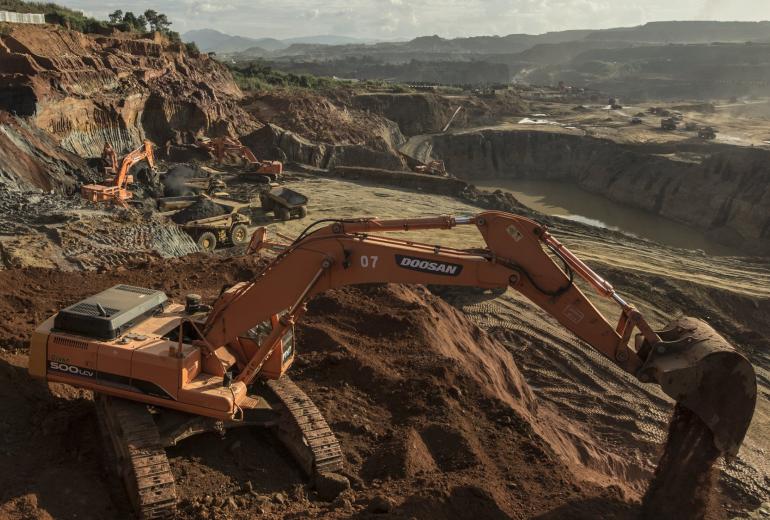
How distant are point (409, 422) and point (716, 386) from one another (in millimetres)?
4000

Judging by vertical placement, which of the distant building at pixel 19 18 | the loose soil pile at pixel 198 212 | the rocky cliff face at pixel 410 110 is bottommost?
the loose soil pile at pixel 198 212

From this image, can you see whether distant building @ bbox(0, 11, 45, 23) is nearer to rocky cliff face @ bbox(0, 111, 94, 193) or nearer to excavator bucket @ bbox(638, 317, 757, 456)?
rocky cliff face @ bbox(0, 111, 94, 193)

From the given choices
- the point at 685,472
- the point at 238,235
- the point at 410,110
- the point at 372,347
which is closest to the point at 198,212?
the point at 238,235

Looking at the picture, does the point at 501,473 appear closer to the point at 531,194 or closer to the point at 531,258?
the point at 531,258

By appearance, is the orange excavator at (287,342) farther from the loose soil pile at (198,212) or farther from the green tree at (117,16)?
the green tree at (117,16)

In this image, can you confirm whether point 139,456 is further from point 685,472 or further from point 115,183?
point 115,183

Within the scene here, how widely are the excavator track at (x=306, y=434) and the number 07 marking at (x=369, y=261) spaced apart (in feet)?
7.30

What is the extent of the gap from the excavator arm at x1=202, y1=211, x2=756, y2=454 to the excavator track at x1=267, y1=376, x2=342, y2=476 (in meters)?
0.79

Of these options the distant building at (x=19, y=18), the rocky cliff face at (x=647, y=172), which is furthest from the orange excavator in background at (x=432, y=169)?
the distant building at (x=19, y=18)

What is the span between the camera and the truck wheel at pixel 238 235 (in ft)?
60.9

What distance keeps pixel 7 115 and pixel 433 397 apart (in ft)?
62.8

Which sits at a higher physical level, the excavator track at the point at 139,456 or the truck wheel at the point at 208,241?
the excavator track at the point at 139,456

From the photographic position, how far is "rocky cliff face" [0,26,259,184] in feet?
79.2

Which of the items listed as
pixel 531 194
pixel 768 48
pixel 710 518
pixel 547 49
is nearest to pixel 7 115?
pixel 710 518
